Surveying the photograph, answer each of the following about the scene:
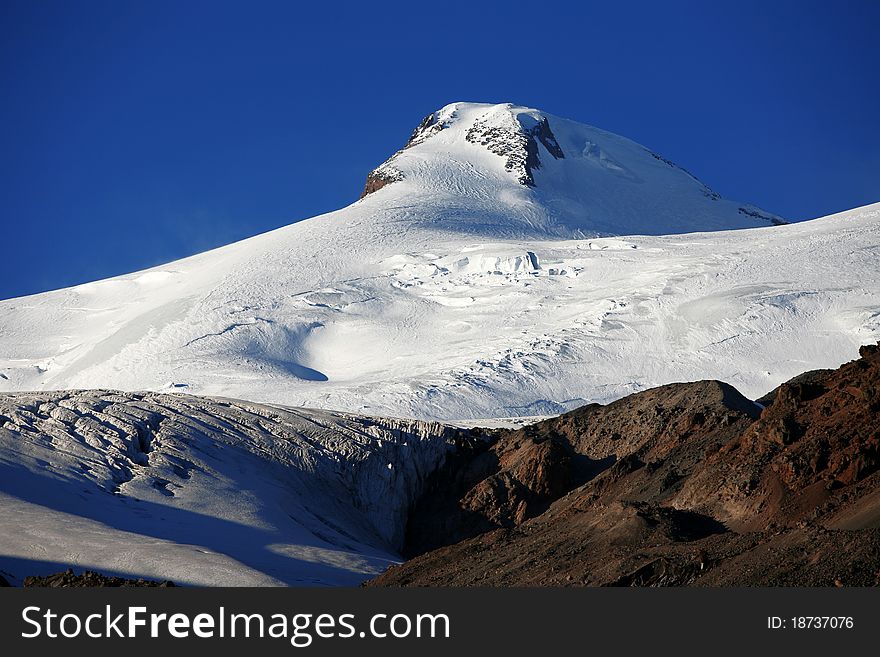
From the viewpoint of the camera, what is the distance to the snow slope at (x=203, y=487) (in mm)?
25281

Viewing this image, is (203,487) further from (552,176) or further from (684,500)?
(552,176)

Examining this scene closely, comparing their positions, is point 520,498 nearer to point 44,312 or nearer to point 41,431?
point 41,431

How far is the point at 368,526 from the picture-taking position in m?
35.4

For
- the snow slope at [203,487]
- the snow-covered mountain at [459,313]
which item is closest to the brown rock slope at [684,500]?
the snow slope at [203,487]

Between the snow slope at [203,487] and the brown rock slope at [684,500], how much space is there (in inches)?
71.7

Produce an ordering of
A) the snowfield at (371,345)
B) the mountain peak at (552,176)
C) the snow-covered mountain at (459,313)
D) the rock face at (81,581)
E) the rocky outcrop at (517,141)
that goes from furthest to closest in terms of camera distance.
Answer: the rocky outcrop at (517,141) → the mountain peak at (552,176) → the snow-covered mountain at (459,313) → the snowfield at (371,345) → the rock face at (81,581)

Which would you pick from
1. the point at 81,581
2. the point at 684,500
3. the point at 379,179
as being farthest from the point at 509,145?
the point at 81,581

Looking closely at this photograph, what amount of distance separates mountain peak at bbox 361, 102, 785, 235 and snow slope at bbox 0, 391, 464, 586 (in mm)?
61887

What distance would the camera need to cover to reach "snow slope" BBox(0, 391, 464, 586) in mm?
25281

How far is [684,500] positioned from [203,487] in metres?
12.8

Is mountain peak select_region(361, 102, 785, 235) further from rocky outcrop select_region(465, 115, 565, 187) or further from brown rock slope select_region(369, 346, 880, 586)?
brown rock slope select_region(369, 346, 880, 586)

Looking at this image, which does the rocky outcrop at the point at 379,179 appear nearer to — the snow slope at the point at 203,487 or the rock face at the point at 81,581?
the snow slope at the point at 203,487

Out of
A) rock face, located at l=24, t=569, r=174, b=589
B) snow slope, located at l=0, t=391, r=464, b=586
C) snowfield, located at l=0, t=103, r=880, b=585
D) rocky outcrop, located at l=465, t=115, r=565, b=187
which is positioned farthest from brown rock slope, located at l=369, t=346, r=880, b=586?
rocky outcrop, located at l=465, t=115, r=565, b=187

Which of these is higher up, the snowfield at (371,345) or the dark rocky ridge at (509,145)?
the dark rocky ridge at (509,145)
